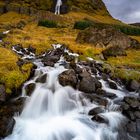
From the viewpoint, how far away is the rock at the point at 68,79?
31156mm

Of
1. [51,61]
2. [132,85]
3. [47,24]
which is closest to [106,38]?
[51,61]

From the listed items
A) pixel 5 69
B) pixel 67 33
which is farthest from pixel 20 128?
pixel 67 33

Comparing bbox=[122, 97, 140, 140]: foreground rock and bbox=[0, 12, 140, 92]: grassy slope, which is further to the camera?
bbox=[0, 12, 140, 92]: grassy slope

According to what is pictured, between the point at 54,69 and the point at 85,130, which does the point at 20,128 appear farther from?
the point at 54,69

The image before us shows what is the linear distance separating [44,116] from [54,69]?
27.7 feet

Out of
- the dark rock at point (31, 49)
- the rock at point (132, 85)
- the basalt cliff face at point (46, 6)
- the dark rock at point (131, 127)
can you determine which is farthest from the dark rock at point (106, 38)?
the basalt cliff face at point (46, 6)

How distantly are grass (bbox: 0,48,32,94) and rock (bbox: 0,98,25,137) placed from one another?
1.65m

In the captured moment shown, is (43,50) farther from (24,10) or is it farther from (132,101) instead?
(24,10)

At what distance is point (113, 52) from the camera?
158ft

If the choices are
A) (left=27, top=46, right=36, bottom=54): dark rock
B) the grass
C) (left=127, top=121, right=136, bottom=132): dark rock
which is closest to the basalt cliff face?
(left=27, top=46, right=36, bottom=54): dark rock

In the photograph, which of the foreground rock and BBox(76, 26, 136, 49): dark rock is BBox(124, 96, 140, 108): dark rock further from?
BBox(76, 26, 136, 49): dark rock

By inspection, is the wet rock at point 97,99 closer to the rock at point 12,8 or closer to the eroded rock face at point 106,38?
the eroded rock face at point 106,38

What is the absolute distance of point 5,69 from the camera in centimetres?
3281

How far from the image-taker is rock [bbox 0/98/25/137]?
24.7m
